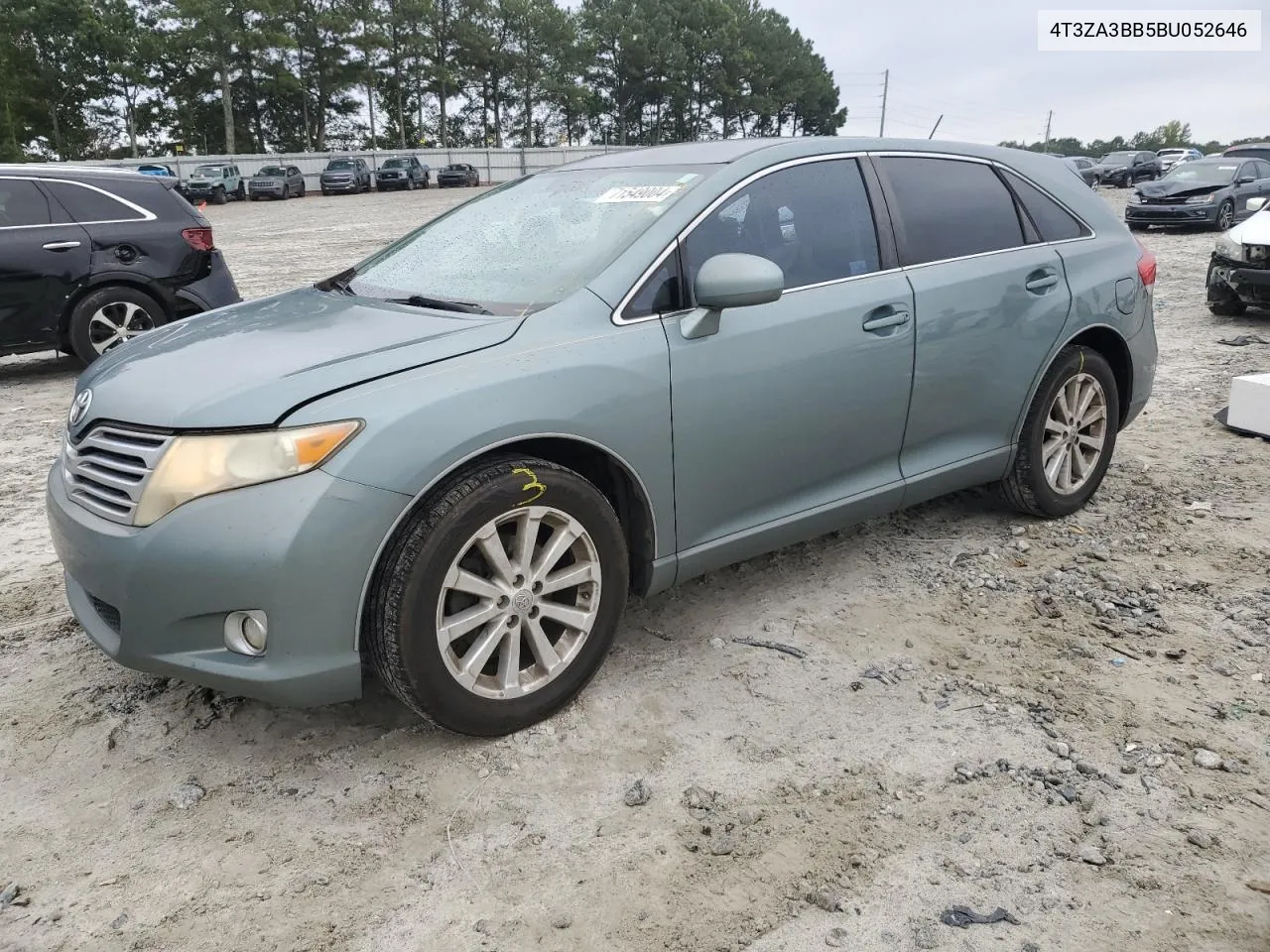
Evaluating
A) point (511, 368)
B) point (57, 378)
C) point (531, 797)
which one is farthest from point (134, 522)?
point (57, 378)

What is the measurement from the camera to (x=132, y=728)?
296 cm

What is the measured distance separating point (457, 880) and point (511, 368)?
1.31m

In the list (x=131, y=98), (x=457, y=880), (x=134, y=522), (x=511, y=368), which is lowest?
(x=457, y=880)

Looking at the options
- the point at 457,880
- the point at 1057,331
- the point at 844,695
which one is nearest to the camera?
the point at 457,880

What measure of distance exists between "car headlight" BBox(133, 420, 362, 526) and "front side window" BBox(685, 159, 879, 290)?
1.28 metres

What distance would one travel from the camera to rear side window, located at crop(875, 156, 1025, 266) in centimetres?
377

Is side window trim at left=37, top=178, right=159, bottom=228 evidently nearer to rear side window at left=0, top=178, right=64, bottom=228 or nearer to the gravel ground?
rear side window at left=0, top=178, right=64, bottom=228

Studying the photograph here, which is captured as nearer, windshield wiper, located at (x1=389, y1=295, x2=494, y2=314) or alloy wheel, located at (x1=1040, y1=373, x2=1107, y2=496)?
windshield wiper, located at (x1=389, y1=295, x2=494, y2=314)

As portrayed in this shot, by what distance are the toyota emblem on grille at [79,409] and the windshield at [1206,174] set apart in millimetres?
21433

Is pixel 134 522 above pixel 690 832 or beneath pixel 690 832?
above

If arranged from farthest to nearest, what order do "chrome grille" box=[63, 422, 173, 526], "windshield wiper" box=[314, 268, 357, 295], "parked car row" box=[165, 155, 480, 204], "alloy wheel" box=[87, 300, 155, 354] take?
1. "parked car row" box=[165, 155, 480, 204]
2. "alloy wheel" box=[87, 300, 155, 354]
3. "windshield wiper" box=[314, 268, 357, 295]
4. "chrome grille" box=[63, 422, 173, 526]

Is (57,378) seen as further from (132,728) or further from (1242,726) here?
(1242,726)

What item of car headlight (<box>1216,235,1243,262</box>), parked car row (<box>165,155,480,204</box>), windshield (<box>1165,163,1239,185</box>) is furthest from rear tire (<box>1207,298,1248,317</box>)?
parked car row (<box>165,155,480,204</box>)

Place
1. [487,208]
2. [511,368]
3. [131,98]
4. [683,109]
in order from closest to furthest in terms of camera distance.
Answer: [511,368] → [487,208] → [131,98] → [683,109]
